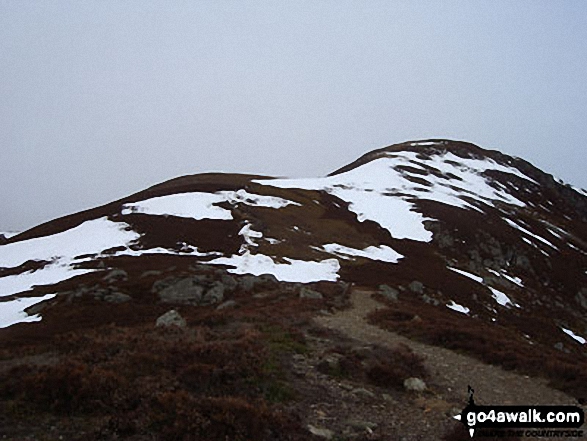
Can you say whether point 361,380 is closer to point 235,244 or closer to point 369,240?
point 235,244

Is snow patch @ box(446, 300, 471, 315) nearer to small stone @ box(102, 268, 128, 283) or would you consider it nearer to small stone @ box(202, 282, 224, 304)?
small stone @ box(202, 282, 224, 304)

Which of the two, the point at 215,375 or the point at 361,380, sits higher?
the point at 215,375

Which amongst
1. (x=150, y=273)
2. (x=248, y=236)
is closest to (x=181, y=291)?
(x=150, y=273)

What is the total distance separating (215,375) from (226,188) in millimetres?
57067

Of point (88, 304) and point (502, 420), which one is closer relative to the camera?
point (502, 420)

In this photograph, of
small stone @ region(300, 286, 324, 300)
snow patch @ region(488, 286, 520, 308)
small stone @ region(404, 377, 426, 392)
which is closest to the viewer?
small stone @ region(404, 377, 426, 392)

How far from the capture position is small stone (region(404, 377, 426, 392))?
1479cm

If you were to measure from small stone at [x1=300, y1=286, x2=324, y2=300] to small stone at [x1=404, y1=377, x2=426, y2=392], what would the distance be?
15222 millimetres

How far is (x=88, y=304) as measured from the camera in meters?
30.3

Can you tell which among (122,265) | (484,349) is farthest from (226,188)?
(484,349)

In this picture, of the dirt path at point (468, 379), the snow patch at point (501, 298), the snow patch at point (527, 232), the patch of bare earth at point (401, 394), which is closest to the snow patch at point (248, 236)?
the dirt path at point (468, 379)

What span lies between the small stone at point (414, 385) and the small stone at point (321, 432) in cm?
460

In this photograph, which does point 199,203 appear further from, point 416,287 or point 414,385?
point 414,385

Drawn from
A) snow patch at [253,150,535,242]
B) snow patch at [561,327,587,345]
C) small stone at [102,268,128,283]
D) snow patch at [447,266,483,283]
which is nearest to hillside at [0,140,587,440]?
small stone at [102,268,128,283]
